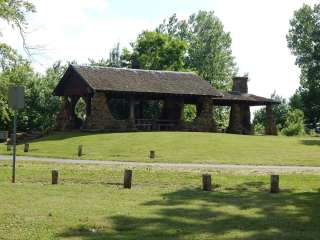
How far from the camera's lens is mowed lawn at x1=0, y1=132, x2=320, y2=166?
87.5 feet

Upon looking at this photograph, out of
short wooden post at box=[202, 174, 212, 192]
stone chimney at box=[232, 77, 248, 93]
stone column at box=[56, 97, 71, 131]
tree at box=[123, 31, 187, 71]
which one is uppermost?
tree at box=[123, 31, 187, 71]

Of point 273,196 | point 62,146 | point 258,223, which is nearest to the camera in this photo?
point 258,223

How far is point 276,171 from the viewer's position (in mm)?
20750

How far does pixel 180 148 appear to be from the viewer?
31375 millimetres

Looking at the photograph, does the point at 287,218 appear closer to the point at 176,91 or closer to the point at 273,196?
the point at 273,196

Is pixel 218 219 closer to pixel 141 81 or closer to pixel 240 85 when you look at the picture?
pixel 141 81

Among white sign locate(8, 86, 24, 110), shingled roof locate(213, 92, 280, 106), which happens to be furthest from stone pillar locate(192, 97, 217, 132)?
white sign locate(8, 86, 24, 110)

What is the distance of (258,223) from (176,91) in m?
34.3

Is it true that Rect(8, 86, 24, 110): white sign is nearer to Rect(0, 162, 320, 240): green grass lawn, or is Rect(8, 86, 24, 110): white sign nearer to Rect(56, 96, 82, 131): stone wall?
Rect(0, 162, 320, 240): green grass lawn

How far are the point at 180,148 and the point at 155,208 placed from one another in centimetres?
1974

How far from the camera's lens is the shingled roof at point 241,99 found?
49188 mm

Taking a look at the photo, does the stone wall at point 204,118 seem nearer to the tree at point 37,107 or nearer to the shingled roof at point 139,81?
the shingled roof at point 139,81

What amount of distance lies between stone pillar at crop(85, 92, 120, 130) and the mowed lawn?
118 inches

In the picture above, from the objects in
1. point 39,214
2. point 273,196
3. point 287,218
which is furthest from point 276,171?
point 39,214
